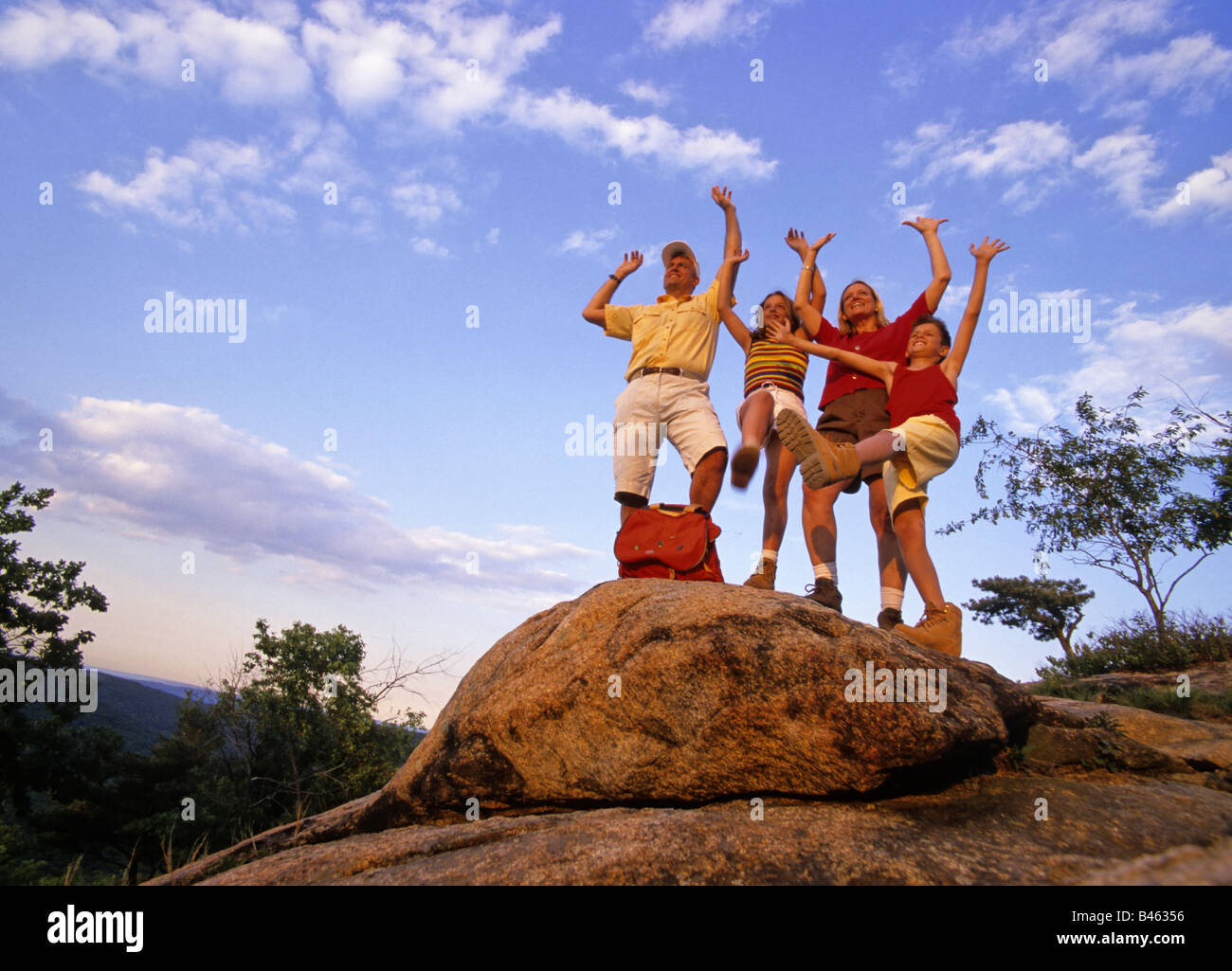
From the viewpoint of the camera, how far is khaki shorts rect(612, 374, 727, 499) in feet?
16.8

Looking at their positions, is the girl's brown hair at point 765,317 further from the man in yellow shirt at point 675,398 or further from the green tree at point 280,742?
the green tree at point 280,742

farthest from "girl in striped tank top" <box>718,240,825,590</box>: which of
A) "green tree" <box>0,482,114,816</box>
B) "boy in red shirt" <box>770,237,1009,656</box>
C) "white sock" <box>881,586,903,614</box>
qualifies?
"green tree" <box>0,482,114,816</box>

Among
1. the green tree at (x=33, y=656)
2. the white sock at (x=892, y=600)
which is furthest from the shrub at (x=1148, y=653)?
the green tree at (x=33, y=656)

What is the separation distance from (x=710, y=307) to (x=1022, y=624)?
18668 millimetres

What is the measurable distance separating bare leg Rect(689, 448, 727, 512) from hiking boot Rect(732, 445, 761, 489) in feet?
0.32

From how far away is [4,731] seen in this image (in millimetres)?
20953

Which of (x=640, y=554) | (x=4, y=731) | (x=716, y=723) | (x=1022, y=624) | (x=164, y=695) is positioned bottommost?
(x=164, y=695)

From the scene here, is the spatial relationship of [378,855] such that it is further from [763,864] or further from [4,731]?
[4,731]

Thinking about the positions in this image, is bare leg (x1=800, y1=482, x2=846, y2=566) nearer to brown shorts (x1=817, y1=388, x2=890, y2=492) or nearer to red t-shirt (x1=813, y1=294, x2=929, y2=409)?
brown shorts (x1=817, y1=388, x2=890, y2=492)
